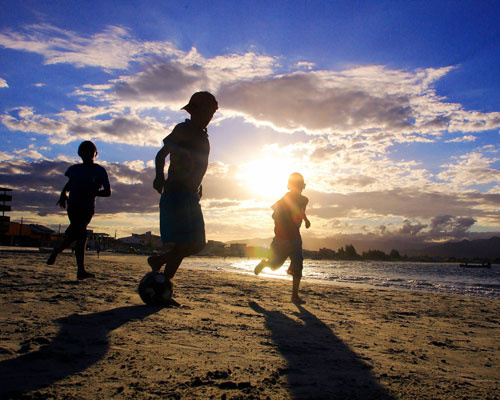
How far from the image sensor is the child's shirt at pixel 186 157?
385cm

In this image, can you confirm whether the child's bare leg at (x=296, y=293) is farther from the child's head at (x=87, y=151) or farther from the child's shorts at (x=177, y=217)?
the child's head at (x=87, y=151)

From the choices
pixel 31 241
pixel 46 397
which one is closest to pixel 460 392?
pixel 46 397

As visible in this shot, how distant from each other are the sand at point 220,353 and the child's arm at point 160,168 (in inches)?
48.2

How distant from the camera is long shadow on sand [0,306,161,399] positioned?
1.62 m

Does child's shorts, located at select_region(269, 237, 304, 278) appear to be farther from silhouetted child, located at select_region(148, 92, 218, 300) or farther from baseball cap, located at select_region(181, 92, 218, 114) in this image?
baseball cap, located at select_region(181, 92, 218, 114)

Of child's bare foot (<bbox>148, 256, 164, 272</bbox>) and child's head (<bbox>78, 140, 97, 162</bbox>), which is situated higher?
child's head (<bbox>78, 140, 97, 162</bbox>)

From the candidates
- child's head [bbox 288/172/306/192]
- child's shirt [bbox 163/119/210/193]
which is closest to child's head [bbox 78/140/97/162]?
child's shirt [bbox 163/119/210/193]

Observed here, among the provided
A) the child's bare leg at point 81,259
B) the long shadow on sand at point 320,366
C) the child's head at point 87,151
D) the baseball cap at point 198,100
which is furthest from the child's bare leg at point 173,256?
the child's head at point 87,151

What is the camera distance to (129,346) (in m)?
2.27

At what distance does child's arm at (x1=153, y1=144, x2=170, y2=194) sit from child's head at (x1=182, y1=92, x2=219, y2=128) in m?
0.53

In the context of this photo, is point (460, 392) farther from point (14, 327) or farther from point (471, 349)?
point (14, 327)

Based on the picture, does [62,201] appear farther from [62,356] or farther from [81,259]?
[62,356]

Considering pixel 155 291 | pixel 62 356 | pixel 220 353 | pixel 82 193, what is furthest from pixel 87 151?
pixel 220 353

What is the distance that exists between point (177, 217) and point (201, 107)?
1283 millimetres
